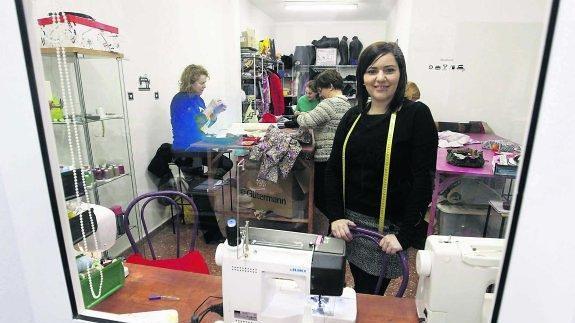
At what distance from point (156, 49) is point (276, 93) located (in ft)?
9.59

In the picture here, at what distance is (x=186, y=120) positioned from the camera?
9.57 feet

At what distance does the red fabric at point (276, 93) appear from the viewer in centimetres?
570

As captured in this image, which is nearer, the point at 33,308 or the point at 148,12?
the point at 33,308

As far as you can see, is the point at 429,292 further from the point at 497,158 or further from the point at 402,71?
the point at 497,158

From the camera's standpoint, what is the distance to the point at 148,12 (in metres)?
2.88

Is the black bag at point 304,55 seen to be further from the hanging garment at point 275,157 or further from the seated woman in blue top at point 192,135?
the hanging garment at point 275,157

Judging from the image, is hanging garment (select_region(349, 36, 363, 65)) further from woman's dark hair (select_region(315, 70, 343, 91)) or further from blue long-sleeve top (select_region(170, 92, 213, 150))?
blue long-sleeve top (select_region(170, 92, 213, 150))

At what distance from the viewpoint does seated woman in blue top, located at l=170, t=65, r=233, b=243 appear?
2906mm

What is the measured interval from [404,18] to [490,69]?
4.72 ft

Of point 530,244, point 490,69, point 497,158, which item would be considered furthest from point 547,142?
point 490,69

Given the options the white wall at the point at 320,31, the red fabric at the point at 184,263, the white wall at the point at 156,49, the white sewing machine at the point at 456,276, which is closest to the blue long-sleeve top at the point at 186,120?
the white wall at the point at 156,49

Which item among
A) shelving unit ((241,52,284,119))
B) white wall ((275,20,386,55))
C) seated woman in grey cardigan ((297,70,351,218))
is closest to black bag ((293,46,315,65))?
white wall ((275,20,386,55))

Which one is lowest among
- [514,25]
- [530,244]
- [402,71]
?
[530,244]

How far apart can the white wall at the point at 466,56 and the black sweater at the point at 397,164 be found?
9.06 ft
